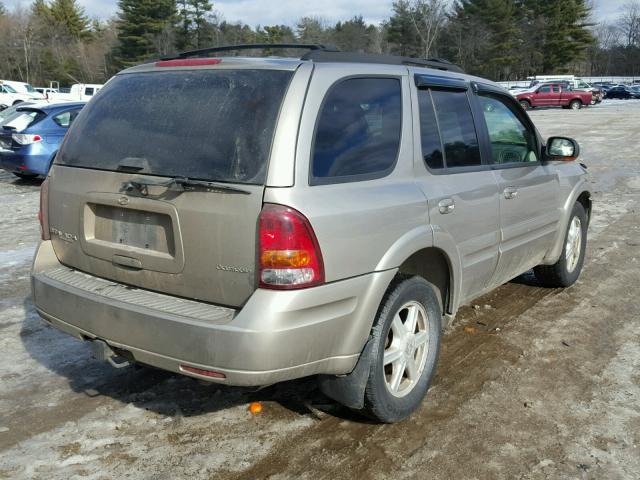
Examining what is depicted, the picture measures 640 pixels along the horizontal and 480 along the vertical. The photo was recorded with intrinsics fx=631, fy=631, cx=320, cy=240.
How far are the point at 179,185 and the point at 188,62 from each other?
32.0 inches

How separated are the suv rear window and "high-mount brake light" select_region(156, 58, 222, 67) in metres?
0.07

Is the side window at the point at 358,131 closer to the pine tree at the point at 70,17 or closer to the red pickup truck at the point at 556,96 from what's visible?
the red pickup truck at the point at 556,96

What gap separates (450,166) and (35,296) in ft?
8.18

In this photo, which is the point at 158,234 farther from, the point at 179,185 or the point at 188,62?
the point at 188,62

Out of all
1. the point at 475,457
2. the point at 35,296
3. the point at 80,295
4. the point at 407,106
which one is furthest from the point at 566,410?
the point at 35,296

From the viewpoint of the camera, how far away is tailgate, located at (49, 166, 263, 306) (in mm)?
2795

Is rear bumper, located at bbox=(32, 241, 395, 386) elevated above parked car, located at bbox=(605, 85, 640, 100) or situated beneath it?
situated beneath

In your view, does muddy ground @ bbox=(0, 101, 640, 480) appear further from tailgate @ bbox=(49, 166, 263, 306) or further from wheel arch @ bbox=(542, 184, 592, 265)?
tailgate @ bbox=(49, 166, 263, 306)

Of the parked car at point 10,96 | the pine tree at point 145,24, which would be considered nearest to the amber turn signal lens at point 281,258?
the parked car at point 10,96

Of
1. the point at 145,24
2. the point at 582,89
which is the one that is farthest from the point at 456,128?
the point at 145,24

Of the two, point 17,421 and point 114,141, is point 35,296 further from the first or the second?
point 114,141

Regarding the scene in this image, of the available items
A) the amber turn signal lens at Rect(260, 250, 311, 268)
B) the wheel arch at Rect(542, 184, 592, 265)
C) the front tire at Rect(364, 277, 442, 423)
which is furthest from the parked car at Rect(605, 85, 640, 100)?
the amber turn signal lens at Rect(260, 250, 311, 268)

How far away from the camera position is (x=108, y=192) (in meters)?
3.16

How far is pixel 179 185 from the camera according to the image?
2904mm
